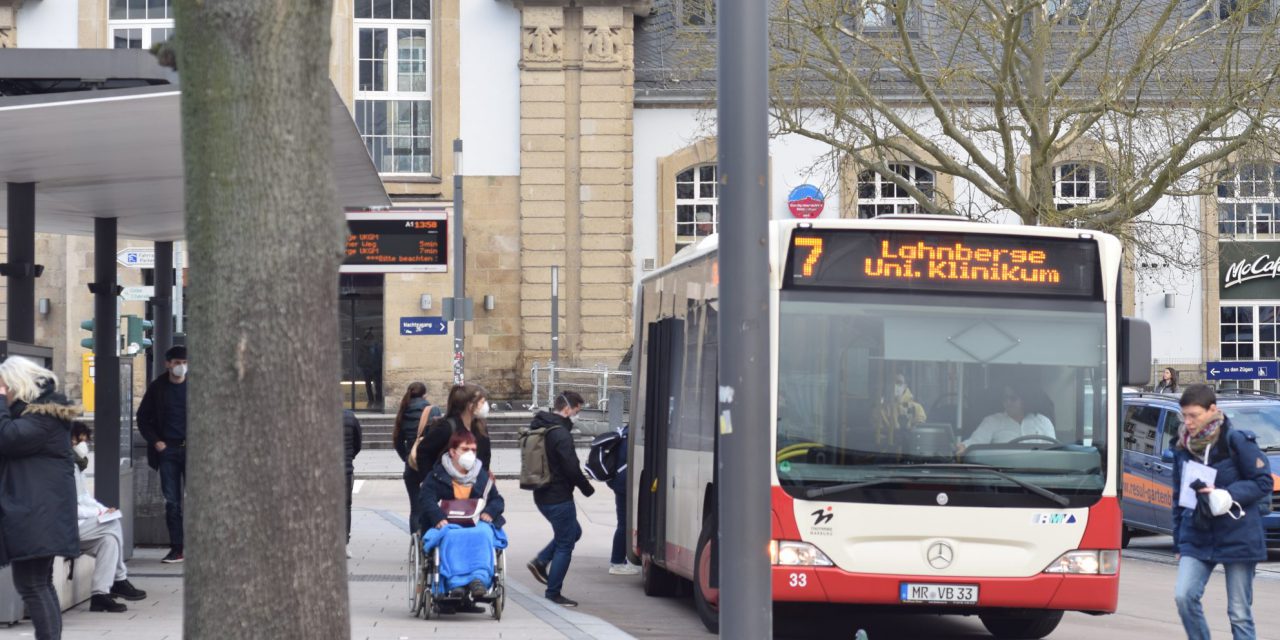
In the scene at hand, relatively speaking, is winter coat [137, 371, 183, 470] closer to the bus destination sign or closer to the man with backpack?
the man with backpack

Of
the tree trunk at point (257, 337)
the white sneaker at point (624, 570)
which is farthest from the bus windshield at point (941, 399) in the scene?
the tree trunk at point (257, 337)

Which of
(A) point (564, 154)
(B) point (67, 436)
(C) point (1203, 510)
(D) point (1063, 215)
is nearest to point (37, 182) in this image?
(B) point (67, 436)

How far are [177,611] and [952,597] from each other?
199 inches

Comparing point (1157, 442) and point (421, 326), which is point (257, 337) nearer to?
point (1157, 442)

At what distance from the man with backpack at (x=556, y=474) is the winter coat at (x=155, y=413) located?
3152 mm

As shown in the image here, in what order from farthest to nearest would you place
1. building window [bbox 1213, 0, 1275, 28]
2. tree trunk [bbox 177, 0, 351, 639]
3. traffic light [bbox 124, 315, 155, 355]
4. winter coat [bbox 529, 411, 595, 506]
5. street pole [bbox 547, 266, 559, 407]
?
street pole [bbox 547, 266, 559, 407] < traffic light [bbox 124, 315, 155, 355] < building window [bbox 1213, 0, 1275, 28] < winter coat [bbox 529, 411, 595, 506] < tree trunk [bbox 177, 0, 351, 639]

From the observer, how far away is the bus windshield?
Answer: 33.3ft

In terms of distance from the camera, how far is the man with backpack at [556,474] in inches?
501

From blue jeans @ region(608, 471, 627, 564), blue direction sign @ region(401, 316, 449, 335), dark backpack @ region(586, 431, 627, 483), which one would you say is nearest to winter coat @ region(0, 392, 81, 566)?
dark backpack @ region(586, 431, 627, 483)

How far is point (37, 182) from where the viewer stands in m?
12.5

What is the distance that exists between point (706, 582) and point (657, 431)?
6.53 ft

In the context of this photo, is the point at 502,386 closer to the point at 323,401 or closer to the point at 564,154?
the point at 564,154

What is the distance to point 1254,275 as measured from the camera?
41750 mm

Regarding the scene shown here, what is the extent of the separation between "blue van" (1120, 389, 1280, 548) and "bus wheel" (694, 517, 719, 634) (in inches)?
304
